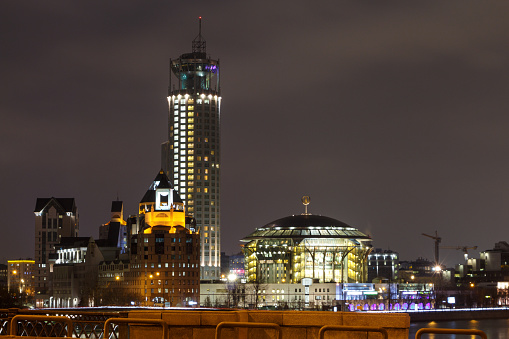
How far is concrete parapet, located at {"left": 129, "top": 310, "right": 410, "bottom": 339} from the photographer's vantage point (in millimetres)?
27375

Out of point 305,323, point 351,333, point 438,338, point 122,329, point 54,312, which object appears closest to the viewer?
point 351,333

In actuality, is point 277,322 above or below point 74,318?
above

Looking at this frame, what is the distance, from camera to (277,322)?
96.1ft

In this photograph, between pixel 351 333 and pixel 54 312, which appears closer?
pixel 351 333

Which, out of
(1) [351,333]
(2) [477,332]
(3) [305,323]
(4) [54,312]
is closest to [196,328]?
(3) [305,323]

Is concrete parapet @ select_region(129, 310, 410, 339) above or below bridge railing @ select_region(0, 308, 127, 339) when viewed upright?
above

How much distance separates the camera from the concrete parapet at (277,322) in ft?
89.8

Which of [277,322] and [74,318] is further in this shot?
[74,318]

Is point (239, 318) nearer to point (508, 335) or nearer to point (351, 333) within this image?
point (351, 333)

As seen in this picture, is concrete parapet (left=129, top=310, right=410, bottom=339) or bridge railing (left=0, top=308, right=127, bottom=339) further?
bridge railing (left=0, top=308, right=127, bottom=339)

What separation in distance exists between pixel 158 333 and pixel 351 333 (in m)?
6.55

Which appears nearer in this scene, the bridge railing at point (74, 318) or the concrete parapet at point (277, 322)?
the concrete parapet at point (277, 322)

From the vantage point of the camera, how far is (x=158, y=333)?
1171 inches

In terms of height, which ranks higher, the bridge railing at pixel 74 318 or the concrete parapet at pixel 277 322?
the concrete parapet at pixel 277 322
